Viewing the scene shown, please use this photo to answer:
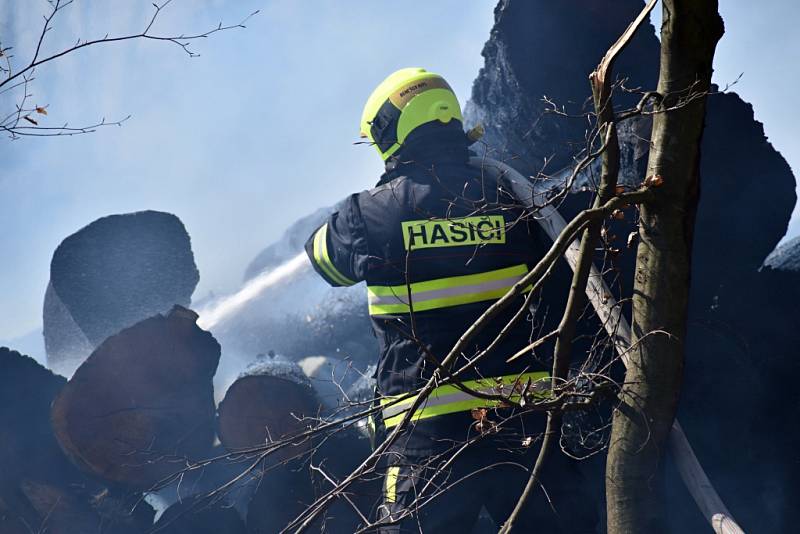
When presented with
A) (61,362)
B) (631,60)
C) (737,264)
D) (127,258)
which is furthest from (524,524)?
(61,362)

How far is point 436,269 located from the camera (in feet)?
9.70

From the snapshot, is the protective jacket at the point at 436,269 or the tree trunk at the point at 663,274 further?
the protective jacket at the point at 436,269

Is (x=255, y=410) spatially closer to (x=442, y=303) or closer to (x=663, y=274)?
(x=442, y=303)

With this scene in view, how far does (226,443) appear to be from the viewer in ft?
13.8

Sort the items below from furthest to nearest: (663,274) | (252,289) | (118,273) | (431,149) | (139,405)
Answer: (252,289) → (118,273) → (139,405) → (431,149) → (663,274)

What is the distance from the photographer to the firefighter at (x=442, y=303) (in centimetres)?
285

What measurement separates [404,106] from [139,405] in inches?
93.0

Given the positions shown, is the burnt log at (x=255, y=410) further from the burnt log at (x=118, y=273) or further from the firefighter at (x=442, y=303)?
the burnt log at (x=118, y=273)

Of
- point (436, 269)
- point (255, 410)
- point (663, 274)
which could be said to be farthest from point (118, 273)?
point (663, 274)

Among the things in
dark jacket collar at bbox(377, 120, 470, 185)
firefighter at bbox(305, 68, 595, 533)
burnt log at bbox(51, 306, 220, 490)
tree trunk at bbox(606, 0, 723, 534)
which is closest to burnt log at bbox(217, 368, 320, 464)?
burnt log at bbox(51, 306, 220, 490)

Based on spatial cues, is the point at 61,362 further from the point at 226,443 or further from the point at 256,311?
the point at 226,443

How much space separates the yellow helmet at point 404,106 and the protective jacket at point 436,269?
3.6 inches

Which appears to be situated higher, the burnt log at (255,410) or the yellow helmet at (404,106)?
the yellow helmet at (404,106)

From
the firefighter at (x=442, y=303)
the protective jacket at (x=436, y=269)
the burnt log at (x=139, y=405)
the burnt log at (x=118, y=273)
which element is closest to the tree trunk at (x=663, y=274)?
the firefighter at (x=442, y=303)
